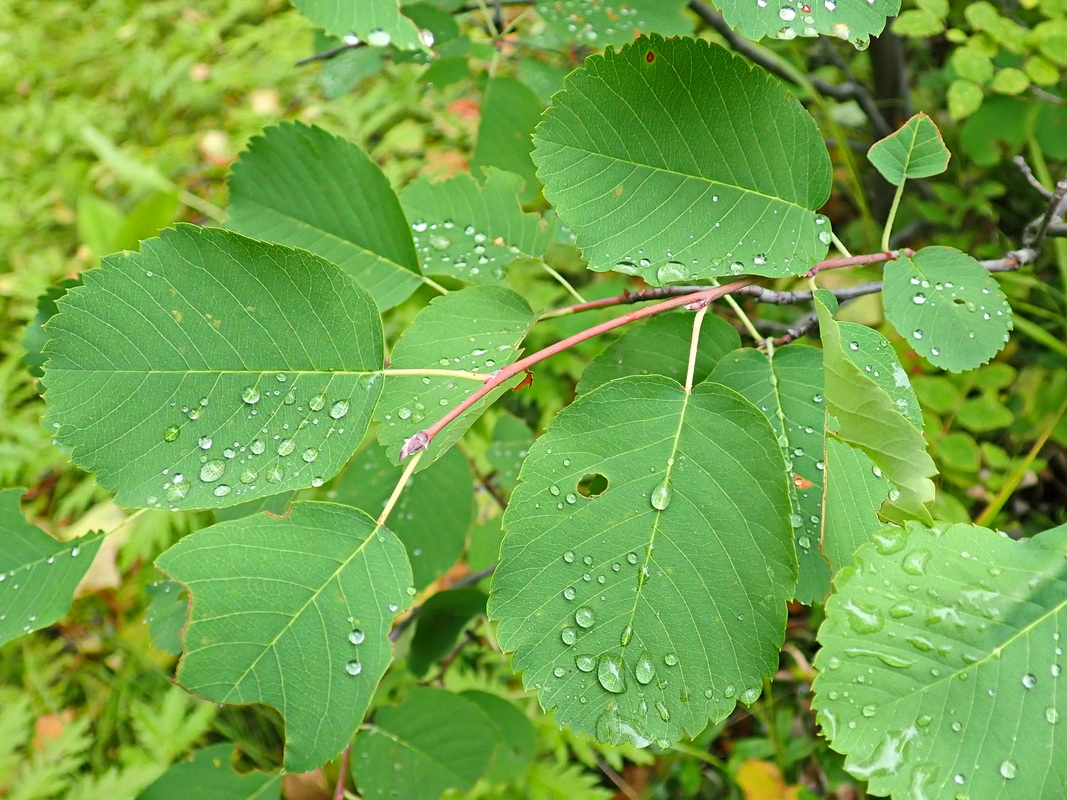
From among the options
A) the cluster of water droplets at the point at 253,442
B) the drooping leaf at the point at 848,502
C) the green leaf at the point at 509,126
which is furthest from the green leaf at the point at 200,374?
the green leaf at the point at 509,126

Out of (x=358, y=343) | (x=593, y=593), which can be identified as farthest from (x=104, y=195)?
(x=593, y=593)

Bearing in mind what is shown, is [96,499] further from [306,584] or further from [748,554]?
[748,554]

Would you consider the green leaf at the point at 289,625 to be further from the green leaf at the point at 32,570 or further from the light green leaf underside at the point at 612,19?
the light green leaf underside at the point at 612,19

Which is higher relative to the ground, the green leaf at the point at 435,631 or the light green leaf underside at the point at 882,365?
the light green leaf underside at the point at 882,365

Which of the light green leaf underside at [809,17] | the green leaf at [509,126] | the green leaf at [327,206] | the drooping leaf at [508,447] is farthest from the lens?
the drooping leaf at [508,447]

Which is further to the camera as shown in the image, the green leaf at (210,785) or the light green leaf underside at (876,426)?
the green leaf at (210,785)

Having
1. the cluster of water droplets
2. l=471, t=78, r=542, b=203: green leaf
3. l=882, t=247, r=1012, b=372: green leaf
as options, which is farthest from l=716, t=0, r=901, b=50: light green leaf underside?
l=471, t=78, r=542, b=203: green leaf
